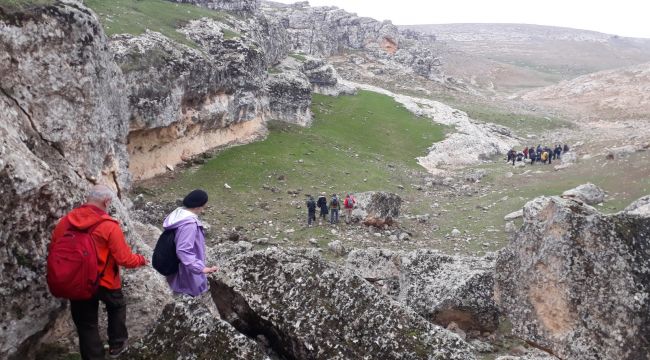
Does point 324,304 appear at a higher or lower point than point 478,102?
higher

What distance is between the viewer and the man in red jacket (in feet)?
22.1

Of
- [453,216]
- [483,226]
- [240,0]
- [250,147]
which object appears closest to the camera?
[483,226]

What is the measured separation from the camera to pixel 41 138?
29.6 feet

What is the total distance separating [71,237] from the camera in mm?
6539

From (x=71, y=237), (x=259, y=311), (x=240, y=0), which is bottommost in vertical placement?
(x=259, y=311)

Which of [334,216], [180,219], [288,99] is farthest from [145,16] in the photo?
[180,219]

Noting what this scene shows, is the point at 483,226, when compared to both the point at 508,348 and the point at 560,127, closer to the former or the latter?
the point at 508,348

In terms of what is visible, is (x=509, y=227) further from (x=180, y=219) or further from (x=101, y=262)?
(x=101, y=262)

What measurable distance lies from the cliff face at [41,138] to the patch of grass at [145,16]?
19.4 meters

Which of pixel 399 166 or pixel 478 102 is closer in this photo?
pixel 399 166

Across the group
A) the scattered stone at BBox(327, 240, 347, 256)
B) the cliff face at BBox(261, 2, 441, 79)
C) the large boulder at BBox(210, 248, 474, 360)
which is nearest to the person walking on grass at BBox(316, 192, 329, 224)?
the scattered stone at BBox(327, 240, 347, 256)

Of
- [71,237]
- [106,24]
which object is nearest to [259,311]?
[71,237]

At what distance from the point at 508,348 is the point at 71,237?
9924 millimetres

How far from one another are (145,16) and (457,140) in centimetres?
3179
